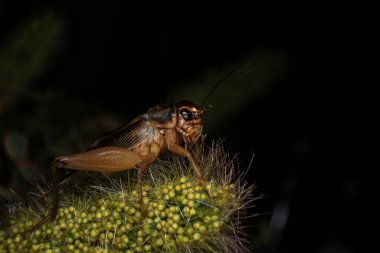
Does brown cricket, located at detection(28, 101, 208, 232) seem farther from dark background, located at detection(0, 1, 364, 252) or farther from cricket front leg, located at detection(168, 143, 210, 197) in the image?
dark background, located at detection(0, 1, 364, 252)

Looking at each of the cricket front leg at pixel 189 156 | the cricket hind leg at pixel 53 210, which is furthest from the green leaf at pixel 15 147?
the cricket front leg at pixel 189 156

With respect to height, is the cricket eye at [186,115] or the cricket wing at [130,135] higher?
the cricket wing at [130,135]

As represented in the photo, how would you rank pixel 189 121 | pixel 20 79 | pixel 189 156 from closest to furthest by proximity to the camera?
pixel 189 156
pixel 189 121
pixel 20 79

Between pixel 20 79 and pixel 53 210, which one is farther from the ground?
pixel 20 79

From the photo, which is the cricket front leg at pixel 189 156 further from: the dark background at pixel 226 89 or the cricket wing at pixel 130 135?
the dark background at pixel 226 89

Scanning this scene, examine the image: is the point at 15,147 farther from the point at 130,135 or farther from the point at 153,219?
the point at 153,219

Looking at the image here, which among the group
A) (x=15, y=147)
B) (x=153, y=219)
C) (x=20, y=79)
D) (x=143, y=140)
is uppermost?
(x=20, y=79)

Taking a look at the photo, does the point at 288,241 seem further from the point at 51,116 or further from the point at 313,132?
the point at 51,116

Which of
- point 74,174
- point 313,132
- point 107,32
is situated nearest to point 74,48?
point 107,32

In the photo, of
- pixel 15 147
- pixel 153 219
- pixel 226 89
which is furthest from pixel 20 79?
pixel 153 219
